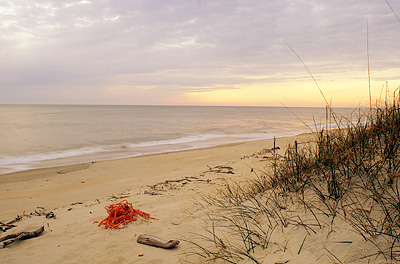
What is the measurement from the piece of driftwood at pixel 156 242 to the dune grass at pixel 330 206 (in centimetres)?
27

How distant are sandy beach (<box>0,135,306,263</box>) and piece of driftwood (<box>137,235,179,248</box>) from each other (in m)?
0.05

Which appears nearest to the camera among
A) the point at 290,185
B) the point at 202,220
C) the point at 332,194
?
the point at 332,194

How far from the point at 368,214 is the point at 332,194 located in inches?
16.1

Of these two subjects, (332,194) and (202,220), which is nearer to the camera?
(332,194)

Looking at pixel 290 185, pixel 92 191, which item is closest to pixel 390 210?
pixel 290 185

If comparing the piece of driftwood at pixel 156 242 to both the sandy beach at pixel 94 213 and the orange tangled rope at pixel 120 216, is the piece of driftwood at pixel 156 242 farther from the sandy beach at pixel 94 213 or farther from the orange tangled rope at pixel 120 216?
the orange tangled rope at pixel 120 216

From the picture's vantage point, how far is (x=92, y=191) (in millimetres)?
6844

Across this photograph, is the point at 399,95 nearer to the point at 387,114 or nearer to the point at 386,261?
the point at 387,114

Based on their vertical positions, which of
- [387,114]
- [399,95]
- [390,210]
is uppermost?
[399,95]

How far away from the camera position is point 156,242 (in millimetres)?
2951

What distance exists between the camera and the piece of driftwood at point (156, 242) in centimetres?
284

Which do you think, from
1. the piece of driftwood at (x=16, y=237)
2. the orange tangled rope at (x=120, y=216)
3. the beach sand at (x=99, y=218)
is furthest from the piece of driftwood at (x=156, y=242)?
the piece of driftwood at (x=16, y=237)

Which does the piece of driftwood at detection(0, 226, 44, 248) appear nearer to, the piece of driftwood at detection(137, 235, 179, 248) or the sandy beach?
the sandy beach

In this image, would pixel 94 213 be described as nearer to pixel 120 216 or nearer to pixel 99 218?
pixel 99 218
